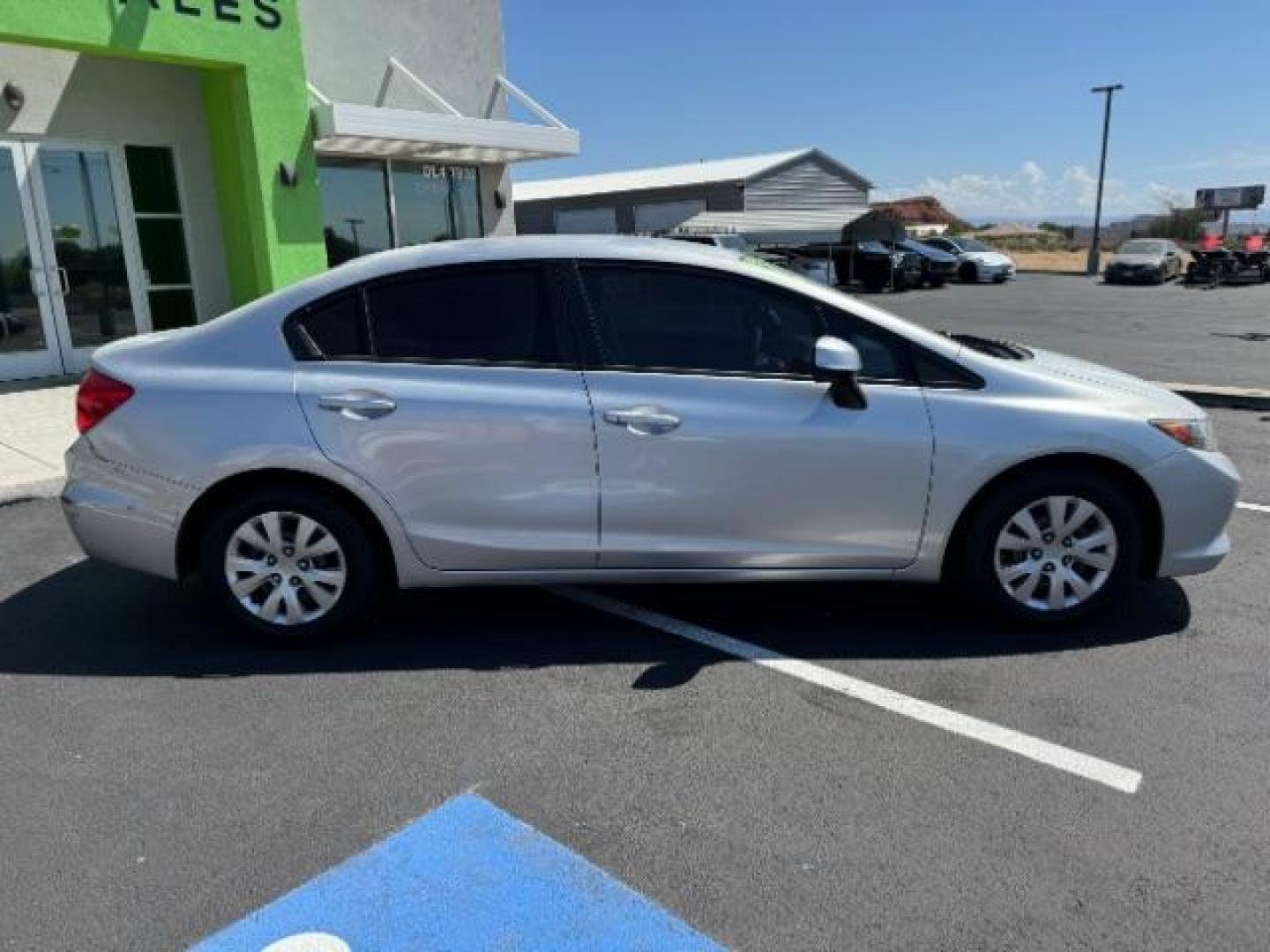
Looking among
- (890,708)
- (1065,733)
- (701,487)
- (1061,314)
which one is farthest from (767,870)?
(1061,314)

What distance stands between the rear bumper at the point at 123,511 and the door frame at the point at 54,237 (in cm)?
661

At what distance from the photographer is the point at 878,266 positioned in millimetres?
29844

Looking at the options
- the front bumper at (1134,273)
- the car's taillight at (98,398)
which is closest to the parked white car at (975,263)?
the front bumper at (1134,273)

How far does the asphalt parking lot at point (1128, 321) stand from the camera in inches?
479

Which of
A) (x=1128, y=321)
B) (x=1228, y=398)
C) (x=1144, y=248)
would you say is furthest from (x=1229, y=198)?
(x=1228, y=398)

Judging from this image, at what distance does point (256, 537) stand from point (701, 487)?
1.77 m

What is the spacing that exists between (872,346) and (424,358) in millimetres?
1774

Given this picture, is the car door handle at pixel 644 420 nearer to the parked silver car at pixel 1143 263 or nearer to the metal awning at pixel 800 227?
the metal awning at pixel 800 227

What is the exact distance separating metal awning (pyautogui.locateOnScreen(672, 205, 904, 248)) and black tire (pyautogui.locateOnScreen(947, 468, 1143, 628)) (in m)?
24.8

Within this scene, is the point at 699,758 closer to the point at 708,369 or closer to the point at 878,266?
the point at 708,369

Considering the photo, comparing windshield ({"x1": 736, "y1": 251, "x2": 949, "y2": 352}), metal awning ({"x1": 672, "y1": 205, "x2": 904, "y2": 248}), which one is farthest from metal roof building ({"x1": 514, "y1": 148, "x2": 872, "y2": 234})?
windshield ({"x1": 736, "y1": 251, "x2": 949, "y2": 352})

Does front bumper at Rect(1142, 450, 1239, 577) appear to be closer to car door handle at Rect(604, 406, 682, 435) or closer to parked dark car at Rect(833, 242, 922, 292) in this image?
car door handle at Rect(604, 406, 682, 435)

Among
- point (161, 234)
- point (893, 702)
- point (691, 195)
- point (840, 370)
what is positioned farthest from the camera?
point (691, 195)

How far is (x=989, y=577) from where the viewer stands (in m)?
3.91
